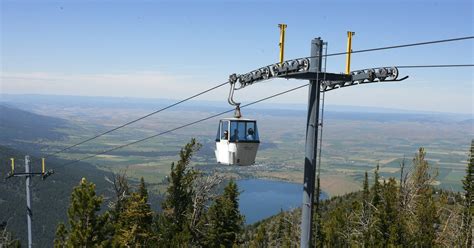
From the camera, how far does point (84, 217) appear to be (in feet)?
87.1

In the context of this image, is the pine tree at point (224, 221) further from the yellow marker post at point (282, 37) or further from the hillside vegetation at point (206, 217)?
the yellow marker post at point (282, 37)

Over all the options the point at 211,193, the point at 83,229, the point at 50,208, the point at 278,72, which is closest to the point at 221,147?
the point at 278,72

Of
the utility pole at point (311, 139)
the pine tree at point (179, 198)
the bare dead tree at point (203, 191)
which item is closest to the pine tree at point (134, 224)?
the pine tree at point (179, 198)

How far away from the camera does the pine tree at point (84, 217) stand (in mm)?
26047

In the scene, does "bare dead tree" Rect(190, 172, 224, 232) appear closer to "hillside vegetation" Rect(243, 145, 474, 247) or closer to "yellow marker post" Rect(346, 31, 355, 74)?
"hillside vegetation" Rect(243, 145, 474, 247)

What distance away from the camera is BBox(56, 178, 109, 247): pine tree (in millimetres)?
26047

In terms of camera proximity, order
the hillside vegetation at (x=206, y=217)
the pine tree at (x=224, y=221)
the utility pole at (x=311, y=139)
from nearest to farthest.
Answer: the utility pole at (x=311, y=139) < the hillside vegetation at (x=206, y=217) < the pine tree at (x=224, y=221)

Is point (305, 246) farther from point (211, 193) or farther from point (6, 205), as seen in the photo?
point (6, 205)

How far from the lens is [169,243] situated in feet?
115

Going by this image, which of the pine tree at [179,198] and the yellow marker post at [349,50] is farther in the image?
the pine tree at [179,198]

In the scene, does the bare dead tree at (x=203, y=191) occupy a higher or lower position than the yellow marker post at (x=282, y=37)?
lower

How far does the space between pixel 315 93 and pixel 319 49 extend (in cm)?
93

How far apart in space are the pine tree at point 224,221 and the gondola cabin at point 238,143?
26.8 m

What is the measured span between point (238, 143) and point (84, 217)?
1745 cm
